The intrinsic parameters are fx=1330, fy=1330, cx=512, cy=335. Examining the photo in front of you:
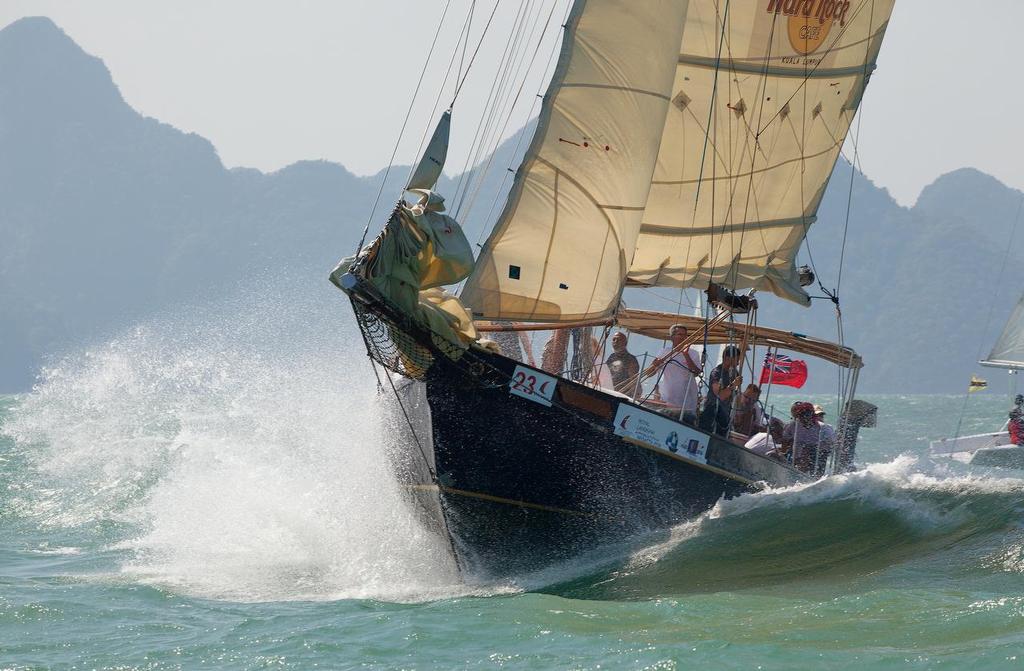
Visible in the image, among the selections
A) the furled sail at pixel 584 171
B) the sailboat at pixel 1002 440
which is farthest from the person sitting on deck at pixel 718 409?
the sailboat at pixel 1002 440

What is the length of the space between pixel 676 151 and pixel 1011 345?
798 inches


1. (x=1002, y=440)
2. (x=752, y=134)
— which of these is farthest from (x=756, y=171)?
(x=1002, y=440)

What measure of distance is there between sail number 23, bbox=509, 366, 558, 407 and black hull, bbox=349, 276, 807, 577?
1cm

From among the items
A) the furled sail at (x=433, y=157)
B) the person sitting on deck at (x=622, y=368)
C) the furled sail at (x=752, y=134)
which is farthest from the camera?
the furled sail at (x=752, y=134)

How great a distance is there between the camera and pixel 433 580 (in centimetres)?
1268

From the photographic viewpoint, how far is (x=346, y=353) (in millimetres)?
31984

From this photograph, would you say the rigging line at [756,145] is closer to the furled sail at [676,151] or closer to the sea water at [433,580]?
the furled sail at [676,151]

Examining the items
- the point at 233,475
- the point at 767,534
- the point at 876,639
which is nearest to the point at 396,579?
the point at 767,534

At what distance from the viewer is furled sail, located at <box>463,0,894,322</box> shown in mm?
13195

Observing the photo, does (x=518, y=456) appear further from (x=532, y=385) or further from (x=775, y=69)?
(x=775, y=69)

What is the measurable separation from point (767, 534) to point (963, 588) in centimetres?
262

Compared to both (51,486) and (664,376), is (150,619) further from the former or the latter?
(51,486)

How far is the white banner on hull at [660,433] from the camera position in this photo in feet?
42.1

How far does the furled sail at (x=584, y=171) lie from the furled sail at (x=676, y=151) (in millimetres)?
14
